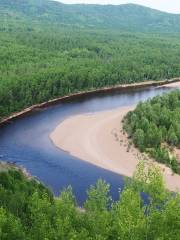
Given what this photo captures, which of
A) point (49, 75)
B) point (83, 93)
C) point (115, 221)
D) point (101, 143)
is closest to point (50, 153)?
point (101, 143)

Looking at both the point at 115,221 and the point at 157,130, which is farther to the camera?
the point at 157,130

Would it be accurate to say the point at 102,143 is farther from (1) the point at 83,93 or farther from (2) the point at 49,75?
(1) the point at 83,93

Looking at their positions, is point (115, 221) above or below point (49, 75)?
above

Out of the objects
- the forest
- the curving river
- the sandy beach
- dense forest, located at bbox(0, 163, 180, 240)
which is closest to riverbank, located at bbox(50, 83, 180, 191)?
the sandy beach

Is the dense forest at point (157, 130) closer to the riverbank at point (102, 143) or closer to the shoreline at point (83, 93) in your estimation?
the riverbank at point (102, 143)

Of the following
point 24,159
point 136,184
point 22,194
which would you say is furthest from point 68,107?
point 136,184

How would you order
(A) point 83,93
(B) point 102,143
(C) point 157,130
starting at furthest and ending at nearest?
(A) point 83,93, (B) point 102,143, (C) point 157,130
